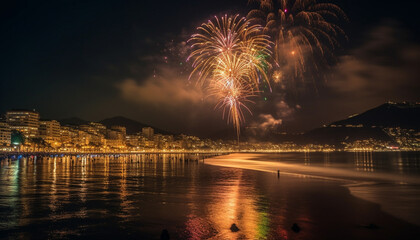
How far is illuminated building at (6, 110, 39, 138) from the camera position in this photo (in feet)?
543

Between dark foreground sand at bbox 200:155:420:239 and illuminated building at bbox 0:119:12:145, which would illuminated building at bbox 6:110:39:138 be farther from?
dark foreground sand at bbox 200:155:420:239

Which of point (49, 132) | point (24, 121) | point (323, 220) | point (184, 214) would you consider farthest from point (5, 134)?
point (323, 220)

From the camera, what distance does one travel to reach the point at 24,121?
168375mm

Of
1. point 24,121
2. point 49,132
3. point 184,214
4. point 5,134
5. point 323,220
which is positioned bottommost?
point 323,220

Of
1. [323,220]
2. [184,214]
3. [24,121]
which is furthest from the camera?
[24,121]

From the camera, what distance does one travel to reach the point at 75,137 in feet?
625

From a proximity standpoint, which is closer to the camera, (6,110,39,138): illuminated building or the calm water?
the calm water

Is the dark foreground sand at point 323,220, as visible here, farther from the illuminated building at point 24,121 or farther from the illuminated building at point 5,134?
the illuminated building at point 24,121

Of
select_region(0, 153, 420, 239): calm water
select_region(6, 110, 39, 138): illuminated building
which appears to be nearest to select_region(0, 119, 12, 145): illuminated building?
select_region(6, 110, 39, 138): illuminated building

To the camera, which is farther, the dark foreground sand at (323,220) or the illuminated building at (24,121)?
the illuminated building at (24,121)

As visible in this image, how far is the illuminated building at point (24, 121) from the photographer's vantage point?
165625 mm

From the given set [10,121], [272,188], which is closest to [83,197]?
[272,188]

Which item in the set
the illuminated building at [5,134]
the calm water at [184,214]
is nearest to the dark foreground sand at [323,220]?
the calm water at [184,214]

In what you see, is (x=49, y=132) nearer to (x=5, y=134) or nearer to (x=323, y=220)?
(x=5, y=134)
